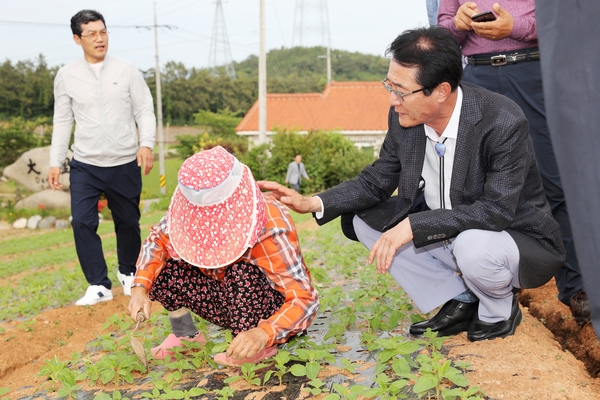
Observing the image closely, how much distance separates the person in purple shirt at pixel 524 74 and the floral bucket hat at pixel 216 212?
1.57 metres

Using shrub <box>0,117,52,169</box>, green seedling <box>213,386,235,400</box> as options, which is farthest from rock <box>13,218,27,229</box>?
green seedling <box>213,386,235,400</box>

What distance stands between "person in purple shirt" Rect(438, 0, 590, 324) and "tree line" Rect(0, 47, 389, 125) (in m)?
35.5

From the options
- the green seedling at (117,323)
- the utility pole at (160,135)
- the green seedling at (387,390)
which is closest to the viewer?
the green seedling at (387,390)

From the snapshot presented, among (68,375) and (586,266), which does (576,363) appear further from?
(68,375)

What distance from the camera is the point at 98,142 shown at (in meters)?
4.93

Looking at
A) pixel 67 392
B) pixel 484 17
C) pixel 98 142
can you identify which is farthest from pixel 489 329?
pixel 98 142

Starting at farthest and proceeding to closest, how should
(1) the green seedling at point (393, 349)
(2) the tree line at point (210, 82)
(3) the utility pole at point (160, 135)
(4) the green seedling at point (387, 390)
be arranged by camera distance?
(2) the tree line at point (210, 82), (3) the utility pole at point (160, 135), (1) the green seedling at point (393, 349), (4) the green seedling at point (387, 390)

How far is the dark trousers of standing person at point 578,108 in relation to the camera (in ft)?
3.93

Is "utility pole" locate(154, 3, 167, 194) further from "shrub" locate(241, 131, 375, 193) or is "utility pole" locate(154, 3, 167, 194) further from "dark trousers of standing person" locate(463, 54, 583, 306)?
"dark trousers of standing person" locate(463, 54, 583, 306)

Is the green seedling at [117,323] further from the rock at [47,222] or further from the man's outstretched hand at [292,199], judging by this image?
the rock at [47,222]

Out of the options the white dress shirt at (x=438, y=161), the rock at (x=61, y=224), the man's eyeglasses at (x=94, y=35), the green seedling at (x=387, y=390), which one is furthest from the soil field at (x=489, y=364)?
the rock at (x=61, y=224)

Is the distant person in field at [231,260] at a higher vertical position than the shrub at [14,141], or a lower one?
higher

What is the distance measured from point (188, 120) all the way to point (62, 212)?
108 feet

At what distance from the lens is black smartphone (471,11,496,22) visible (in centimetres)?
337
